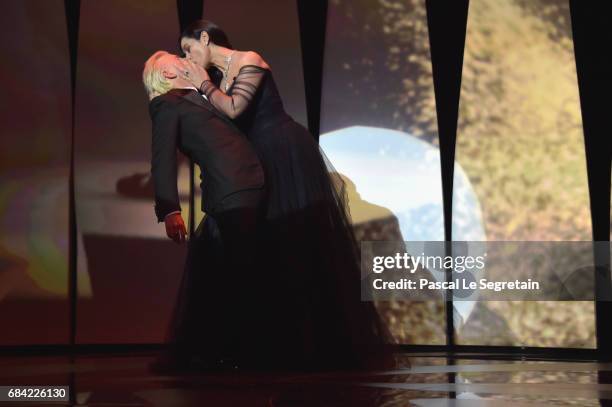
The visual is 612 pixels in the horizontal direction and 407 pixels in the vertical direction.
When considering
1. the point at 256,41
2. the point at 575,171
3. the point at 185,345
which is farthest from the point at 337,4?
the point at 185,345

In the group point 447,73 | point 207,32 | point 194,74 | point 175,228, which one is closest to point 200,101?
point 194,74

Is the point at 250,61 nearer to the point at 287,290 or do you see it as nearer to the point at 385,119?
the point at 287,290

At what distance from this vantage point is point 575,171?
260 inches

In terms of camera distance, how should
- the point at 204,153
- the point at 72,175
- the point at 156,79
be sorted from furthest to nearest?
1. the point at 72,175
2. the point at 156,79
3. the point at 204,153

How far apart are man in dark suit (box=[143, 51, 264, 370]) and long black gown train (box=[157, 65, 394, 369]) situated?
0.01 metres

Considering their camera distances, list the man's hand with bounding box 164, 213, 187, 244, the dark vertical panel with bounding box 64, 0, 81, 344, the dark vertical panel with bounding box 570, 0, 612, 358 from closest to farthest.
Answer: the man's hand with bounding box 164, 213, 187, 244 < the dark vertical panel with bounding box 64, 0, 81, 344 < the dark vertical panel with bounding box 570, 0, 612, 358

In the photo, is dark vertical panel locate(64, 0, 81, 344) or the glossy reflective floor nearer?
the glossy reflective floor

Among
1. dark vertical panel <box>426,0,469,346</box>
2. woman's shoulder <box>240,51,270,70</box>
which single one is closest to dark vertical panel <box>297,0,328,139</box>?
dark vertical panel <box>426,0,469,346</box>

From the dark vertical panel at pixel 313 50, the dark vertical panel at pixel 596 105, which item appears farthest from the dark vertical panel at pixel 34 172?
the dark vertical panel at pixel 596 105

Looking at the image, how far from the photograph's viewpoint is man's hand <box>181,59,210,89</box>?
3.46 metres

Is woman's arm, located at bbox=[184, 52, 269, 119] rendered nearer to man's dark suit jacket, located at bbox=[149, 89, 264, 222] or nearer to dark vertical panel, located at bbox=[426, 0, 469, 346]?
man's dark suit jacket, located at bbox=[149, 89, 264, 222]

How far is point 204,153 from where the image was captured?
340cm

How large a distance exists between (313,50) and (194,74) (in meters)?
3.54

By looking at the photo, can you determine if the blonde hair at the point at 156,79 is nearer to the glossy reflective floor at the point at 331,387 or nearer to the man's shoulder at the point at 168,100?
the man's shoulder at the point at 168,100
